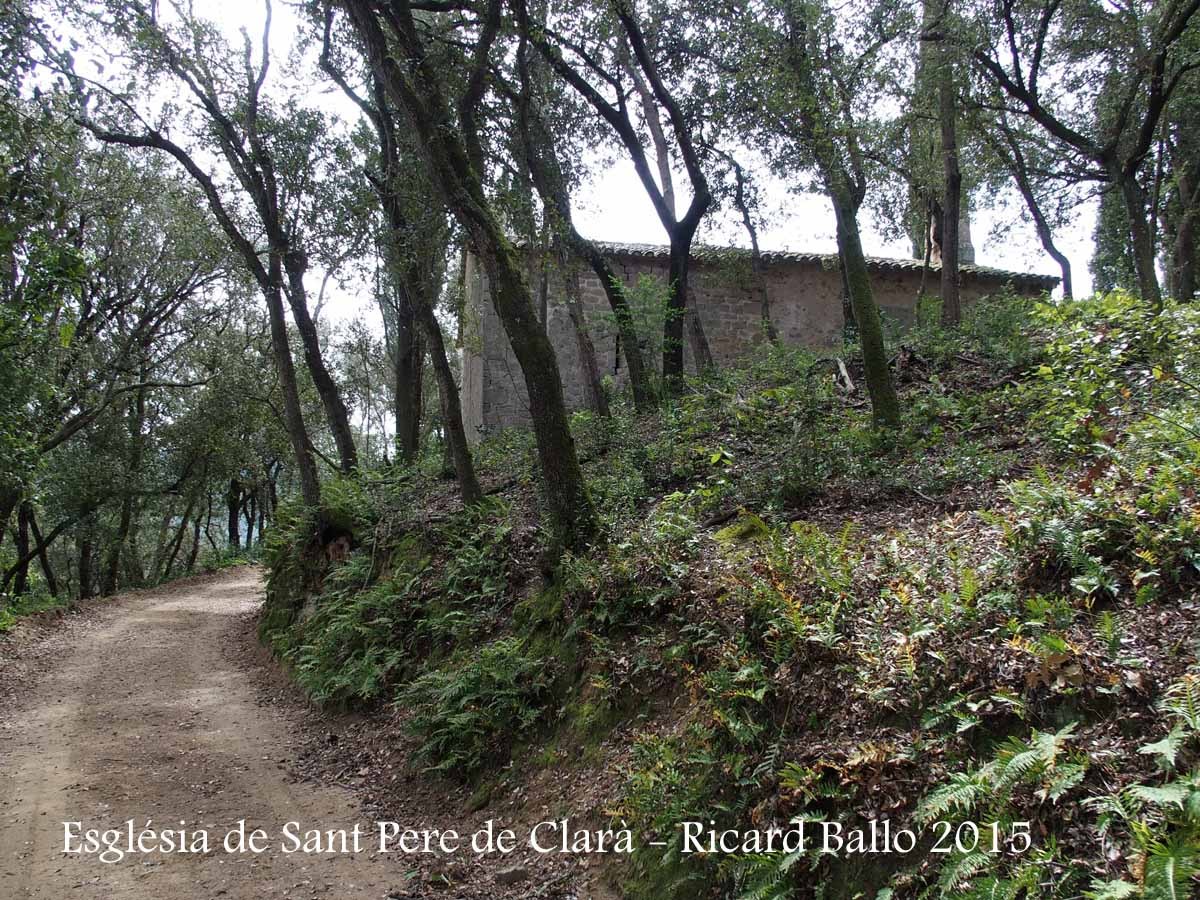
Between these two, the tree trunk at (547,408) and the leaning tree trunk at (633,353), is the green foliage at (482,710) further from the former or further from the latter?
the leaning tree trunk at (633,353)

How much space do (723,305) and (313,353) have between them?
403 inches

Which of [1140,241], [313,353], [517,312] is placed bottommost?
[517,312]

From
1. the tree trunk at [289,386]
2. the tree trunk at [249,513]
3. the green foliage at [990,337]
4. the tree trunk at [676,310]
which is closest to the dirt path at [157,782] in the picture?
the tree trunk at [289,386]

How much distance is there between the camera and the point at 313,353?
14.9 meters

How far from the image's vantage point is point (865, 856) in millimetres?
3436

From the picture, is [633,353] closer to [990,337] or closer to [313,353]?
[990,337]

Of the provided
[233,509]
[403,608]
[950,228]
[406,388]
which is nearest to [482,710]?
[403,608]

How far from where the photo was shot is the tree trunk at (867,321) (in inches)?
338

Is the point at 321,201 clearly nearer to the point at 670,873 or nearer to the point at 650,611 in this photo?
the point at 650,611

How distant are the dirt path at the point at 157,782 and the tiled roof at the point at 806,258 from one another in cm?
1278

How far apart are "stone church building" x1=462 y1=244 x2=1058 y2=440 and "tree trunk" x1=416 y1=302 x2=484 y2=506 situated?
6885mm

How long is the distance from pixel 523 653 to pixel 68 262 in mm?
7148

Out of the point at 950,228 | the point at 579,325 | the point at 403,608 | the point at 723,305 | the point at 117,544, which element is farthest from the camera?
the point at 117,544

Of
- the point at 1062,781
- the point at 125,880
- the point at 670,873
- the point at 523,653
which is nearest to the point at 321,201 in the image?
the point at 523,653
